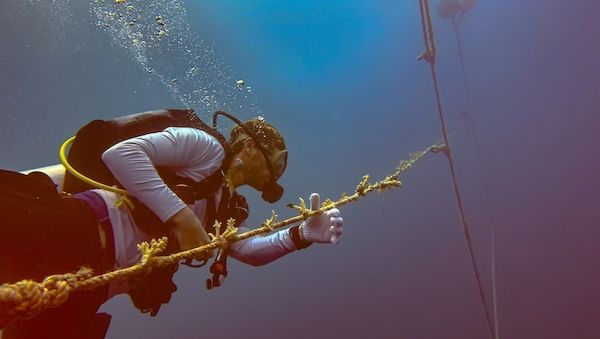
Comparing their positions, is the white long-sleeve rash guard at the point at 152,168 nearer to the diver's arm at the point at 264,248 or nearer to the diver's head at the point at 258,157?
the diver's head at the point at 258,157

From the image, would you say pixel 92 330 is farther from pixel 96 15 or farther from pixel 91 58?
pixel 91 58

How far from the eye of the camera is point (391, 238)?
38188mm

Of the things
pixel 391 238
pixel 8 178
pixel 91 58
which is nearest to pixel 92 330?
pixel 8 178

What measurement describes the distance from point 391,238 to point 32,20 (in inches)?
1354

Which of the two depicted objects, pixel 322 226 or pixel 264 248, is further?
pixel 264 248

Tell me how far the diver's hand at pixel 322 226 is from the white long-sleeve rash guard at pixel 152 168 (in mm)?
673

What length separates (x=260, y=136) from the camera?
2.50 m

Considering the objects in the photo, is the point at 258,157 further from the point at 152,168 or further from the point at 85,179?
the point at 85,179

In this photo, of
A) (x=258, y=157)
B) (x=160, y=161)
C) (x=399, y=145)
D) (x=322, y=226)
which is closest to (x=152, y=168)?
(x=160, y=161)

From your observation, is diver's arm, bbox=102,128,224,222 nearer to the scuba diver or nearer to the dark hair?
the scuba diver

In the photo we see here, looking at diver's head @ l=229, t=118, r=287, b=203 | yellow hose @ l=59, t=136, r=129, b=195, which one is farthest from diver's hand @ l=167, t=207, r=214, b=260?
diver's head @ l=229, t=118, r=287, b=203

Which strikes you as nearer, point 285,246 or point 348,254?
point 285,246

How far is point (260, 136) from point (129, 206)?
97cm

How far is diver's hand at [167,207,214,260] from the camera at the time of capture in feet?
6.03
